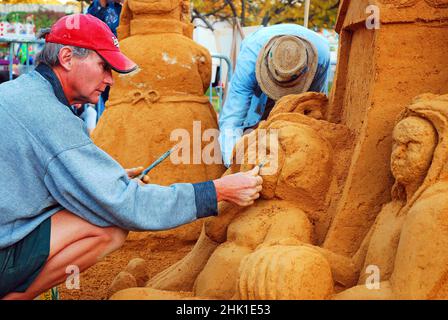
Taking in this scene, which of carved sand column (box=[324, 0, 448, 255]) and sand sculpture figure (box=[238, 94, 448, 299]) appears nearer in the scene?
sand sculpture figure (box=[238, 94, 448, 299])

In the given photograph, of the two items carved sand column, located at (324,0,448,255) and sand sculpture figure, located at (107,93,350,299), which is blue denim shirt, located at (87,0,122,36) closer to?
sand sculpture figure, located at (107,93,350,299)

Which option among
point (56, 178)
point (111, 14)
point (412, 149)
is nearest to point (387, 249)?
point (412, 149)

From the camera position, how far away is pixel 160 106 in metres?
4.78

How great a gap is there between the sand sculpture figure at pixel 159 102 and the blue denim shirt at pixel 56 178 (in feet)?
6.58

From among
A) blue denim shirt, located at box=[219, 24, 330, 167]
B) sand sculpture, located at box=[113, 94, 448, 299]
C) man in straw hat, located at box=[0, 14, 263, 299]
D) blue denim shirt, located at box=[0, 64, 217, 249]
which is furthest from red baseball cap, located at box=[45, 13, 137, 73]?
blue denim shirt, located at box=[219, 24, 330, 167]

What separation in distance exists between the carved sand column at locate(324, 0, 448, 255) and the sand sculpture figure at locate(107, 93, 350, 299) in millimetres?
133

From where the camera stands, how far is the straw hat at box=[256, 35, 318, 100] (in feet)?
14.3

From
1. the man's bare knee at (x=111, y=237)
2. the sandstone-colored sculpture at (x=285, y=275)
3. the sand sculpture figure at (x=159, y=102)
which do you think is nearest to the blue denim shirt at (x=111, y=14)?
the sand sculpture figure at (x=159, y=102)

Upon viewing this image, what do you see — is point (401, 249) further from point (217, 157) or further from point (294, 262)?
point (217, 157)

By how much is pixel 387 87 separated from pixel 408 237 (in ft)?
2.74

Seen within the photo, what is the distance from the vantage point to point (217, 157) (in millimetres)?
4984
